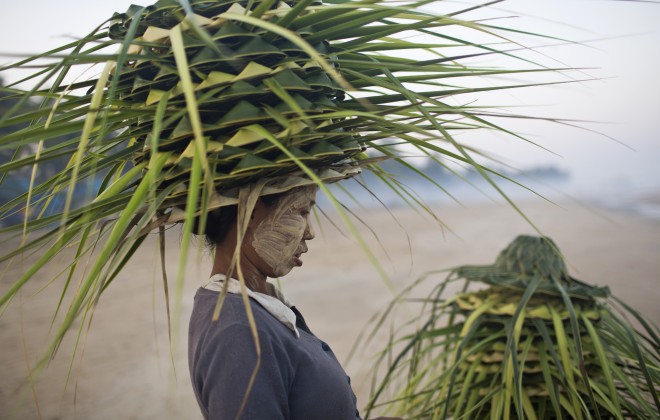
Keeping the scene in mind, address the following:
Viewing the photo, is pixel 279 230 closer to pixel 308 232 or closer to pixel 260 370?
pixel 308 232

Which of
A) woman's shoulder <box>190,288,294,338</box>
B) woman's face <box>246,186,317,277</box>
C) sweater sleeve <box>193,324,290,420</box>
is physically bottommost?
sweater sleeve <box>193,324,290,420</box>

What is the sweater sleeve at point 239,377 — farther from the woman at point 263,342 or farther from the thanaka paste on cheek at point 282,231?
the thanaka paste on cheek at point 282,231

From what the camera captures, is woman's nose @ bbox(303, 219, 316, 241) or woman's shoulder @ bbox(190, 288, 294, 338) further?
woman's nose @ bbox(303, 219, 316, 241)

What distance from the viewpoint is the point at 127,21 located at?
2.41 ft

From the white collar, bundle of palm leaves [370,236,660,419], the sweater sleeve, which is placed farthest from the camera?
bundle of palm leaves [370,236,660,419]

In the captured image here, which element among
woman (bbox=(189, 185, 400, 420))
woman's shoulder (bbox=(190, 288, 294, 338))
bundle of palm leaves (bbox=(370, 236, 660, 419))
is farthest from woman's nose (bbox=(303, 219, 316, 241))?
bundle of palm leaves (bbox=(370, 236, 660, 419))

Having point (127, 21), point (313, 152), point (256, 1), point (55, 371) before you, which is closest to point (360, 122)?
point (313, 152)

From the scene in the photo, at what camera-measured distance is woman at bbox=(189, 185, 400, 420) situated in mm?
667

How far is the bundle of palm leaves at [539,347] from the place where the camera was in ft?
3.44

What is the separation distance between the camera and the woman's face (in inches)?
30.4

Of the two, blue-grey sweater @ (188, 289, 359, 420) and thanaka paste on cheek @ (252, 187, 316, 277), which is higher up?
thanaka paste on cheek @ (252, 187, 316, 277)

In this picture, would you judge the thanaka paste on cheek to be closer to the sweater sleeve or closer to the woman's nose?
the woman's nose

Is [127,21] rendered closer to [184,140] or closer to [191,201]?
[184,140]

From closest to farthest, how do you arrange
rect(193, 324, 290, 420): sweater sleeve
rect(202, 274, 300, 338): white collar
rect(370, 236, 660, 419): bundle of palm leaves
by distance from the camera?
rect(193, 324, 290, 420): sweater sleeve < rect(202, 274, 300, 338): white collar < rect(370, 236, 660, 419): bundle of palm leaves
